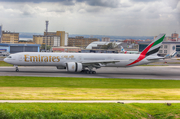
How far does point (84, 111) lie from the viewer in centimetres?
1675

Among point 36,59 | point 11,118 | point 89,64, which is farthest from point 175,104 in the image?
point 36,59

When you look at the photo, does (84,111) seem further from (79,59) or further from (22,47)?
(22,47)

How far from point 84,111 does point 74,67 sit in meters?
25.5

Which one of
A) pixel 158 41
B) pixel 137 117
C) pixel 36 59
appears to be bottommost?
pixel 137 117

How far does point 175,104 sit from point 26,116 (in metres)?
11.8

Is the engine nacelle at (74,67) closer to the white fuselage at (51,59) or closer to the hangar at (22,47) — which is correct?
the white fuselage at (51,59)

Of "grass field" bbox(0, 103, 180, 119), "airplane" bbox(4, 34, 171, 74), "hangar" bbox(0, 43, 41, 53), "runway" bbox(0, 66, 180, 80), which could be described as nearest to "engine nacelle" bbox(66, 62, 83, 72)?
"airplane" bbox(4, 34, 171, 74)

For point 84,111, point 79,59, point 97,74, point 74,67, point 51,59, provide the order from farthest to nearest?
1. point 79,59
2. point 97,74
3. point 51,59
4. point 74,67
5. point 84,111

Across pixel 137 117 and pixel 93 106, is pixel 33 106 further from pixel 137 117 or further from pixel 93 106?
pixel 137 117

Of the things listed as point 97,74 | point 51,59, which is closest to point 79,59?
point 97,74

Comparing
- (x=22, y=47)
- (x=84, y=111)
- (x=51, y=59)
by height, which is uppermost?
(x=22, y=47)

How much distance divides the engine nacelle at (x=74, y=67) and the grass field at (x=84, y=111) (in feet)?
78.8

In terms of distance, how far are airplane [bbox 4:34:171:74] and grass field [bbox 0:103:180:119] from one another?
24776 millimetres

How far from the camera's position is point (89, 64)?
43.9 meters
